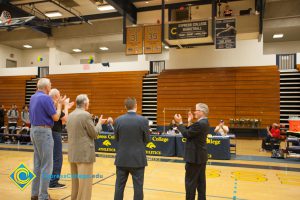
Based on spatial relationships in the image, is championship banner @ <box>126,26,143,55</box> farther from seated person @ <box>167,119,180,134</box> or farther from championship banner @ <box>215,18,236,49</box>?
seated person @ <box>167,119,180,134</box>

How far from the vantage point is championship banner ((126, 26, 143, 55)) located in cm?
1229

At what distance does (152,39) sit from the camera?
476 inches

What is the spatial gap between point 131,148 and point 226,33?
9.03m

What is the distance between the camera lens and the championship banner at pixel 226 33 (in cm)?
1084

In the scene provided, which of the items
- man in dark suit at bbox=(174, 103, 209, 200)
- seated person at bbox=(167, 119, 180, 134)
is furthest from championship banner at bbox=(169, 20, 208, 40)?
man in dark suit at bbox=(174, 103, 209, 200)

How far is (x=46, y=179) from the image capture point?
348cm

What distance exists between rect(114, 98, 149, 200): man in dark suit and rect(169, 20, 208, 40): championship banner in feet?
27.2

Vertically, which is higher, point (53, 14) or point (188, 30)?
point (53, 14)

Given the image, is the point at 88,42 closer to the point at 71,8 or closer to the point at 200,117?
the point at 71,8

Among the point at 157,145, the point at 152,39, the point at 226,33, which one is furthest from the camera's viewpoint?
the point at 152,39

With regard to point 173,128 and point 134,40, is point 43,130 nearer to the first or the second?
point 173,128

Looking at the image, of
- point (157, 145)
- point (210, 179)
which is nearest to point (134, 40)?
point (157, 145)

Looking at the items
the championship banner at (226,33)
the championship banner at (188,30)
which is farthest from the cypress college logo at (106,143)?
the championship banner at (226,33)

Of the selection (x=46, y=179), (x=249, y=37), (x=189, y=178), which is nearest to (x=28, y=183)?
(x=46, y=179)
